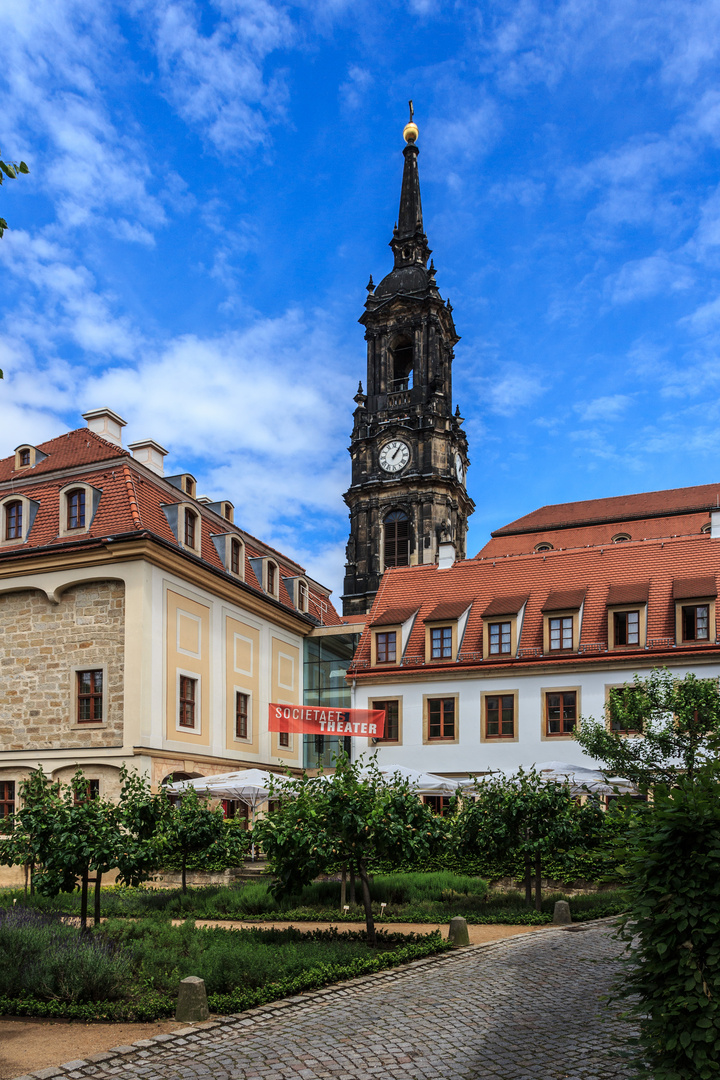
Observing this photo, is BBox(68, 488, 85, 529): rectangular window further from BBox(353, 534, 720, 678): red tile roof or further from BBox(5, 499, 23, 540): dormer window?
BBox(353, 534, 720, 678): red tile roof

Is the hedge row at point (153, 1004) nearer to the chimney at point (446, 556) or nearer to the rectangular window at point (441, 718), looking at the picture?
the rectangular window at point (441, 718)

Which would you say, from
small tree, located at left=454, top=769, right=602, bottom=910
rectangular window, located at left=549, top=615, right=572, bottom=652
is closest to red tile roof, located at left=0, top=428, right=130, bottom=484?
rectangular window, located at left=549, top=615, right=572, bottom=652

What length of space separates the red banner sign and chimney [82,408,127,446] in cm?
1243

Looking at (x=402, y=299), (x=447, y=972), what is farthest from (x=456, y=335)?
(x=447, y=972)

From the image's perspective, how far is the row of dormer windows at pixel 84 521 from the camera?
102 feet

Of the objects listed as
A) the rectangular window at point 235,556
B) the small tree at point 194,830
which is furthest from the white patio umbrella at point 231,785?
the rectangular window at point 235,556

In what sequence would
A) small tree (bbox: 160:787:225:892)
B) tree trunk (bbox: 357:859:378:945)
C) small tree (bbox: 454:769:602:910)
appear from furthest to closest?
small tree (bbox: 160:787:225:892) < small tree (bbox: 454:769:602:910) < tree trunk (bbox: 357:859:378:945)

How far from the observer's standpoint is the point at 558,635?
32.9m

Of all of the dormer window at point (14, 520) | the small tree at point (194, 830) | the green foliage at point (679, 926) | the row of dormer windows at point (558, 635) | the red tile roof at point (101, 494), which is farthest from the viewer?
the dormer window at point (14, 520)

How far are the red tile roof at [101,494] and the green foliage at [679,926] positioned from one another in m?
24.3

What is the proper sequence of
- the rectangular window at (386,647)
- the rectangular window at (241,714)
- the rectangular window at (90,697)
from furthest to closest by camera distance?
1. the rectangular window at (386,647)
2. the rectangular window at (241,714)
3. the rectangular window at (90,697)

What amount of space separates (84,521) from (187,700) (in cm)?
667

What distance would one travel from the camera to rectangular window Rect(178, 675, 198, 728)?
31.0 metres

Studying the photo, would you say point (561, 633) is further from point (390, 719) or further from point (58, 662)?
point (58, 662)
